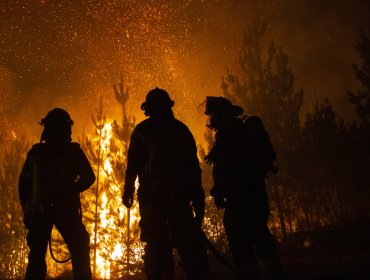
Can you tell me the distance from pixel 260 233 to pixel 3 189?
95.9ft

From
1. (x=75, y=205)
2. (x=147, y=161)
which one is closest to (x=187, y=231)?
(x=147, y=161)

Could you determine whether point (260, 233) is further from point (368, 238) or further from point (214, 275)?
point (368, 238)

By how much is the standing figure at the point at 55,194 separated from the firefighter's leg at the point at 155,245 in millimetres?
898

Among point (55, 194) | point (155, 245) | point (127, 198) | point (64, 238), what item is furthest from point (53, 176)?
point (155, 245)

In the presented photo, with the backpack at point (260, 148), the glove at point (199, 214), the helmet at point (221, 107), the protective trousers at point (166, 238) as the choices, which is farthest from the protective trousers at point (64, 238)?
the backpack at point (260, 148)

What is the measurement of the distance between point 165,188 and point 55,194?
1.23m

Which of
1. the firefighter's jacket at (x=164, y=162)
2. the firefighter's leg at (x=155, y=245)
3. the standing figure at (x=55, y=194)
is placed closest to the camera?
the firefighter's leg at (x=155, y=245)

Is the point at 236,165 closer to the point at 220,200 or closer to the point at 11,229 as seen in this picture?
the point at 220,200

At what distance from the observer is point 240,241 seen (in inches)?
107

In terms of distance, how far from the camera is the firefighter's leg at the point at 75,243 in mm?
2797

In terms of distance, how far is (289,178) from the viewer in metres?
15.0

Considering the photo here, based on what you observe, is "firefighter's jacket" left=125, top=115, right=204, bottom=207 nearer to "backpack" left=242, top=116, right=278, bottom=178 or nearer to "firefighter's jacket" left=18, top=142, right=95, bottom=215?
"backpack" left=242, top=116, right=278, bottom=178

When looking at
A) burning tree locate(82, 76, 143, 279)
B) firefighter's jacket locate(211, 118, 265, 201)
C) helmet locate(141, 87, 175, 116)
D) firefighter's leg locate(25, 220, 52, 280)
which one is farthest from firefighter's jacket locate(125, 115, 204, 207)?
burning tree locate(82, 76, 143, 279)

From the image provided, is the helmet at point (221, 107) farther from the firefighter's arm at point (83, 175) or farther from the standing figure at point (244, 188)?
the firefighter's arm at point (83, 175)
